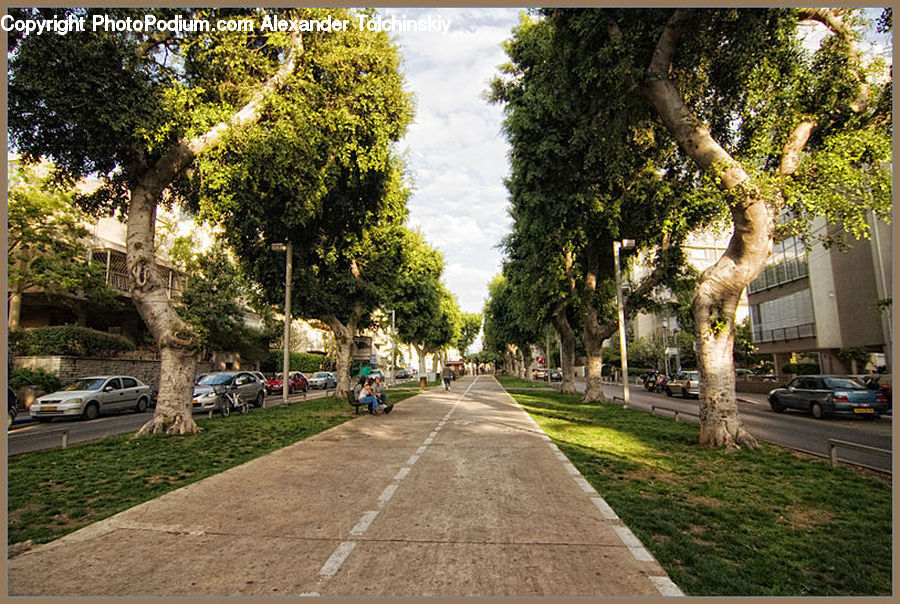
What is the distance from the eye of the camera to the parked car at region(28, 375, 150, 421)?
17375 millimetres

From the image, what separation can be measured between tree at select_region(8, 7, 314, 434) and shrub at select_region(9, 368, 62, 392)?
1244cm

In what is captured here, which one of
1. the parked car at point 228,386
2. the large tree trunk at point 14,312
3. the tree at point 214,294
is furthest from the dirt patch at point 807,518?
the large tree trunk at point 14,312

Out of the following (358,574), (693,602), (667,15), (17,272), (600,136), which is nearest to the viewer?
(693,602)

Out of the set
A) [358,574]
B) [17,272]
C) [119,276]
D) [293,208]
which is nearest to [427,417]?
[293,208]

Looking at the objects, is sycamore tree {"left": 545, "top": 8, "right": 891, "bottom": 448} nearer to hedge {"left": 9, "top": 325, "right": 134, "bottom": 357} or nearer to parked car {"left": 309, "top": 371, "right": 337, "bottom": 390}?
hedge {"left": 9, "top": 325, "right": 134, "bottom": 357}

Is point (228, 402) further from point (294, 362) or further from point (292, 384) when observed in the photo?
point (294, 362)

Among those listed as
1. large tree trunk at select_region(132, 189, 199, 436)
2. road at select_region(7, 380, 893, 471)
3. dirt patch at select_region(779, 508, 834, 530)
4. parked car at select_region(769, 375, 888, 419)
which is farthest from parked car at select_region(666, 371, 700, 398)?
large tree trunk at select_region(132, 189, 199, 436)

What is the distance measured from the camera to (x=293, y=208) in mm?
15289

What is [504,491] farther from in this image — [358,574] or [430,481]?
[358,574]

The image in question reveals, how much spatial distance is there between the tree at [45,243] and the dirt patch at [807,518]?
26.2 meters

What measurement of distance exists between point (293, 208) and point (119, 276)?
77.1ft

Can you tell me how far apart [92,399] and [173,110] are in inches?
492

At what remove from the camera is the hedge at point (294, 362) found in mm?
47362

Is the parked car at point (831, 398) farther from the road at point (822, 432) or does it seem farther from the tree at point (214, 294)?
the tree at point (214, 294)
